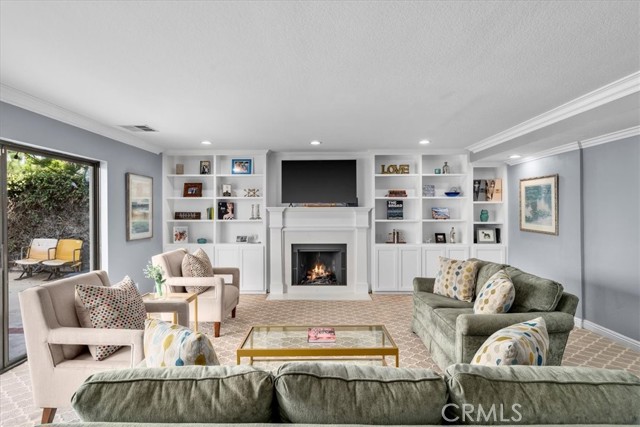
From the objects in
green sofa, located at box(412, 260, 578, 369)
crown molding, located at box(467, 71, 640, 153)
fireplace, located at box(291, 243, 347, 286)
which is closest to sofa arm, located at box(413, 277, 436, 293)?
green sofa, located at box(412, 260, 578, 369)

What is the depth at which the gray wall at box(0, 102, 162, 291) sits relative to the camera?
312 centimetres

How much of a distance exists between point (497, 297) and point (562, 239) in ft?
8.18

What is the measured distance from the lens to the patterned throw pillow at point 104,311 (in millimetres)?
2158

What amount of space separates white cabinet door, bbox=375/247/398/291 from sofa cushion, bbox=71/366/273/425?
4849 mm

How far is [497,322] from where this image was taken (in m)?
2.43

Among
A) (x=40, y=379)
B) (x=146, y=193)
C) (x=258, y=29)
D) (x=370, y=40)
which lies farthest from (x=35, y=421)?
(x=146, y=193)

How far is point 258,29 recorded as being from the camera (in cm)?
194

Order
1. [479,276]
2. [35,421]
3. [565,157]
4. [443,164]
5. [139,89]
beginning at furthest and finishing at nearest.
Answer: [443,164] → [565,157] → [479,276] → [139,89] → [35,421]

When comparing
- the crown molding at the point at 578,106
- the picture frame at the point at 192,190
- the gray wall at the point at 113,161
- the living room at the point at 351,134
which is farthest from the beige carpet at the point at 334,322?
the crown molding at the point at 578,106

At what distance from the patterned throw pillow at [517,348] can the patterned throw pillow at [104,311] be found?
2.05 metres

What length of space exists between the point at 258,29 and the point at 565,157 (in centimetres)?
421

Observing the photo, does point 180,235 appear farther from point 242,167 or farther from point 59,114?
point 59,114

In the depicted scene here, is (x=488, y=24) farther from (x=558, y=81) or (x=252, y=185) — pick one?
(x=252, y=185)

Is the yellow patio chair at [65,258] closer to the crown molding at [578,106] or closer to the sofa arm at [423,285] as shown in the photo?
the sofa arm at [423,285]
